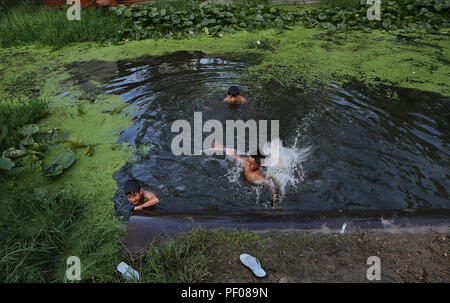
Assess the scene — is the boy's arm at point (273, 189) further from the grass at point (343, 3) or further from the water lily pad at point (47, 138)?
the grass at point (343, 3)

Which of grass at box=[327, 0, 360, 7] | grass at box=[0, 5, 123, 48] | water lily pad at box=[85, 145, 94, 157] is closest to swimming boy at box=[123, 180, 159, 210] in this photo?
water lily pad at box=[85, 145, 94, 157]

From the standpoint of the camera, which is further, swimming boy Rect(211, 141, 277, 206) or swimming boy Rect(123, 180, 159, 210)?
swimming boy Rect(211, 141, 277, 206)

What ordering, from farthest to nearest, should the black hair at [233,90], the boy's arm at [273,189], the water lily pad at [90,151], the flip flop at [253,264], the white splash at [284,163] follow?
the black hair at [233,90] < the water lily pad at [90,151] < the white splash at [284,163] < the boy's arm at [273,189] < the flip flop at [253,264]

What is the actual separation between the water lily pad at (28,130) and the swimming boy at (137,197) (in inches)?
86.5

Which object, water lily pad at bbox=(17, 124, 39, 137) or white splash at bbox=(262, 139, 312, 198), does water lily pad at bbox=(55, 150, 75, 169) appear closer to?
water lily pad at bbox=(17, 124, 39, 137)

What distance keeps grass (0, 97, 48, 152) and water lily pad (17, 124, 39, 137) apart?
2.6 inches

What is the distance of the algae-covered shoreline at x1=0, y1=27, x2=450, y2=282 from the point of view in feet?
8.55

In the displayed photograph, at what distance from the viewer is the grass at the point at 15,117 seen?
13.0 feet

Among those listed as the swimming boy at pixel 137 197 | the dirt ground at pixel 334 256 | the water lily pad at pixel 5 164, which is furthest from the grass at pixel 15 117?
the dirt ground at pixel 334 256

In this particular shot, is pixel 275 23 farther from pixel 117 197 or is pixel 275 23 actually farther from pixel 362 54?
pixel 117 197

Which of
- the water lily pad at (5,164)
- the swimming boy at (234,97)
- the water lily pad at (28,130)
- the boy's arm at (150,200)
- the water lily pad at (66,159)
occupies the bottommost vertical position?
the boy's arm at (150,200)

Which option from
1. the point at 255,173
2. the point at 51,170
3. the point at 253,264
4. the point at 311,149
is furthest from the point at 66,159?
the point at 311,149

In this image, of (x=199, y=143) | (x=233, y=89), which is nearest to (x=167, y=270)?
(x=199, y=143)

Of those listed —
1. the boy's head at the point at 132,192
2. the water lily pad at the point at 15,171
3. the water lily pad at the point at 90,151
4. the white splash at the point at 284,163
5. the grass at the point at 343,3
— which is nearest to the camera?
the boy's head at the point at 132,192
